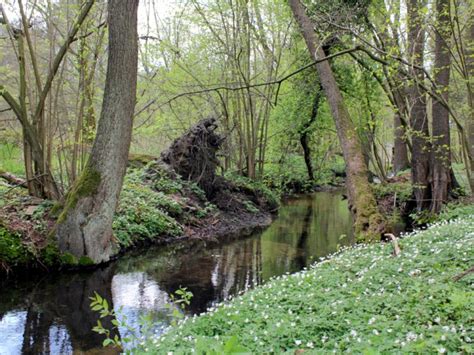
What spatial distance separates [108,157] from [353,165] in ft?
19.1

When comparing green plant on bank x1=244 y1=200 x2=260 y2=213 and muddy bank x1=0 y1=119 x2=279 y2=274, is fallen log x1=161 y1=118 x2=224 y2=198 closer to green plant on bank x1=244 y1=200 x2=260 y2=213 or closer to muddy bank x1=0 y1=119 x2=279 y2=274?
muddy bank x1=0 y1=119 x2=279 y2=274

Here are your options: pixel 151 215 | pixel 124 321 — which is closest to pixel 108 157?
pixel 151 215

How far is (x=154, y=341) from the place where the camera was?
452 centimetres

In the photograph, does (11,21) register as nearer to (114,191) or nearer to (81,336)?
(114,191)

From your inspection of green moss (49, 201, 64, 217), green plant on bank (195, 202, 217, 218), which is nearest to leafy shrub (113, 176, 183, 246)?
green plant on bank (195, 202, 217, 218)

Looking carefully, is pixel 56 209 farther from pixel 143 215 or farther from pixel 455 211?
pixel 455 211

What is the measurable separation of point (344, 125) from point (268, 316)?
7192 mm

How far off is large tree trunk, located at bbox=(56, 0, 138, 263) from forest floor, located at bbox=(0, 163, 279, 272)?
524 mm

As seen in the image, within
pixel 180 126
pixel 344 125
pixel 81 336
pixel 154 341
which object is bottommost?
pixel 81 336

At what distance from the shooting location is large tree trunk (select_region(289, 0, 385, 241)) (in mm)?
9836

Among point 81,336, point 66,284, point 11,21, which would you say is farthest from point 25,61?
point 81,336

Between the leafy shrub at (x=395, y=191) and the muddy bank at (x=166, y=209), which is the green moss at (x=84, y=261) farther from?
the leafy shrub at (x=395, y=191)

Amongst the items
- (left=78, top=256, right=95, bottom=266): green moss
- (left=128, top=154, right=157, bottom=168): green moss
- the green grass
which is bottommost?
(left=78, top=256, right=95, bottom=266): green moss

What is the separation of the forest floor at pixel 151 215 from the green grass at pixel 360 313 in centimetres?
568
